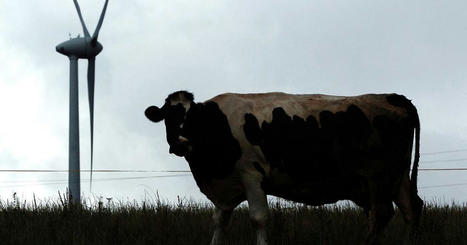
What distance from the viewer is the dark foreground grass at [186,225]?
371 inches

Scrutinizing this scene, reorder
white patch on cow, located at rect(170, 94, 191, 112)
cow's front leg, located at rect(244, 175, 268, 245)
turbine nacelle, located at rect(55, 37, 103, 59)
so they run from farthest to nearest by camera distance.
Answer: turbine nacelle, located at rect(55, 37, 103, 59)
white patch on cow, located at rect(170, 94, 191, 112)
cow's front leg, located at rect(244, 175, 268, 245)

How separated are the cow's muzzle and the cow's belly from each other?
3.60 ft

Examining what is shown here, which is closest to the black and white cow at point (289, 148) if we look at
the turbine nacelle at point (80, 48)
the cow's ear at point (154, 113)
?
the cow's ear at point (154, 113)

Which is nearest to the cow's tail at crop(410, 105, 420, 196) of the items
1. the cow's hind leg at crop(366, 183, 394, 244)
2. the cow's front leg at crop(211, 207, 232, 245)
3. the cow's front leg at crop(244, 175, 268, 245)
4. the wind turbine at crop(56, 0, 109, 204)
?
the cow's hind leg at crop(366, 183, 394, 244)

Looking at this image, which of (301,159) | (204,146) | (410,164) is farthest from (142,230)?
(410,164)

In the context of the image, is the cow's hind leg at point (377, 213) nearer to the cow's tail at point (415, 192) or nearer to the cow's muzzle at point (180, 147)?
the cow's tail at point (415, 192)

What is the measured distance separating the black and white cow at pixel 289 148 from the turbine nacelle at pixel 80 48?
68.1ft

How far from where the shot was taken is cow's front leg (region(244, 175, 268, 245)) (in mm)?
8445

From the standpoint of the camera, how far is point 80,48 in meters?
29.0

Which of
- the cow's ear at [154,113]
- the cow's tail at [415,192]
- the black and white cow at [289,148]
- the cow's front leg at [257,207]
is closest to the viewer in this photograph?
the cow's front leg at [257,207]

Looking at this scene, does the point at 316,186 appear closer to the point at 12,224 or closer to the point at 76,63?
the point at 12,224

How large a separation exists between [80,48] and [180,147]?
21562 mm

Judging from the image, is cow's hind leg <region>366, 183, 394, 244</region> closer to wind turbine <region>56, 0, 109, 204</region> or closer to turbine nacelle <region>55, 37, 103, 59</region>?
wind turbine <region>56, 0, 109, 204</region>

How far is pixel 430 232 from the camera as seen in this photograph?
9633mm
